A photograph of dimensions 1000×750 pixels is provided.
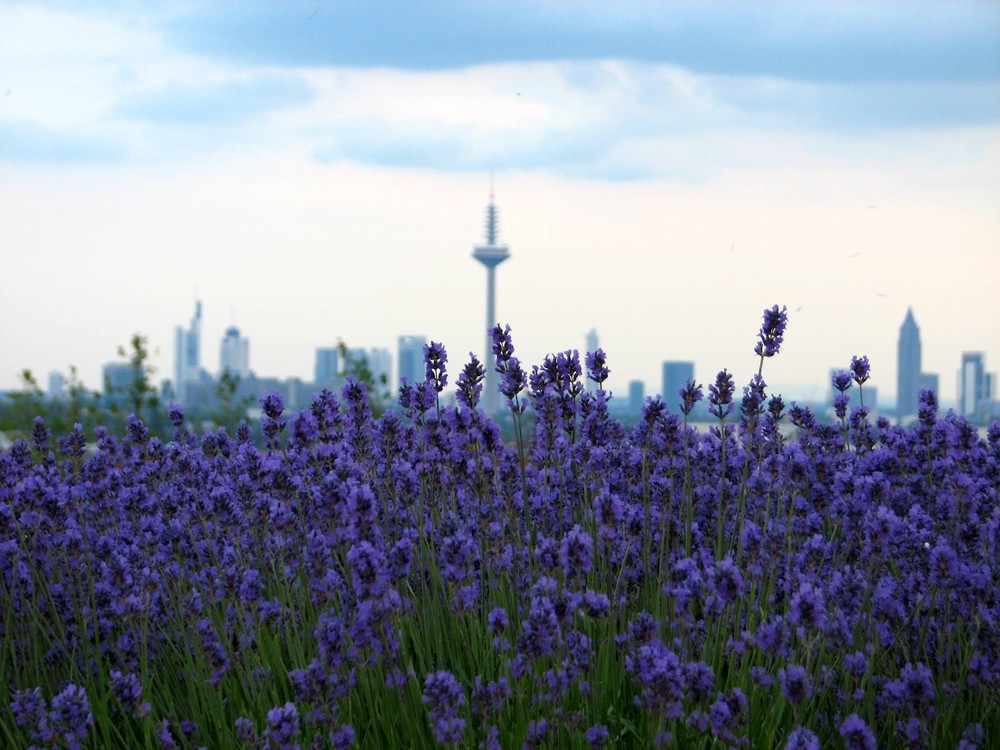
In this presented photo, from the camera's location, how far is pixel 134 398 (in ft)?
47.1

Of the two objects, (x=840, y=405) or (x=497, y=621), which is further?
(x=840, y=405)

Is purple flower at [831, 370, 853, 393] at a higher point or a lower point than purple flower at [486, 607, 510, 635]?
higher

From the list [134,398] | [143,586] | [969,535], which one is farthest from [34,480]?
[134,398]

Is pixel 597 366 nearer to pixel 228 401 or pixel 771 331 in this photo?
pixel 771 331

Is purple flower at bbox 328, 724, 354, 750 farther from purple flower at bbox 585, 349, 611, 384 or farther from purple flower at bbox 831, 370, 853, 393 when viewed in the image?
purple flower at bbox 831, 370, 853, 393

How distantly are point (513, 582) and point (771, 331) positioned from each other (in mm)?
1183

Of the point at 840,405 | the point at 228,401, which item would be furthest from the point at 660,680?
the point at 228,401

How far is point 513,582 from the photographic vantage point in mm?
3363

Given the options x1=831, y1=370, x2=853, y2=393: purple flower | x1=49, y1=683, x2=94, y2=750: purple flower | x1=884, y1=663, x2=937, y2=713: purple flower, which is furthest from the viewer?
x1=831, y1=370, x2=853, y2=393: purple flower

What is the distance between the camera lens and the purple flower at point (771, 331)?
3725mm

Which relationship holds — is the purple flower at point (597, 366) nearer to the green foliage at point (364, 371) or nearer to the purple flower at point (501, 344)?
the purple flower at point (501, 344)

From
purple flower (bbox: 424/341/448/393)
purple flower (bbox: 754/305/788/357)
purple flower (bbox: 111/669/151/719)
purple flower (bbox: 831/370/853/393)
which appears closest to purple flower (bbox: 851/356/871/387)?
purple flower (bbox: 831/370/853/393)

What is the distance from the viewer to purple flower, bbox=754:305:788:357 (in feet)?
12.2

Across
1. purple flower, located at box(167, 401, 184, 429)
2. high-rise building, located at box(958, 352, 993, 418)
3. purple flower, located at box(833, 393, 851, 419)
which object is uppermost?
purple flower, located at box(833, 393, 851, 419)
